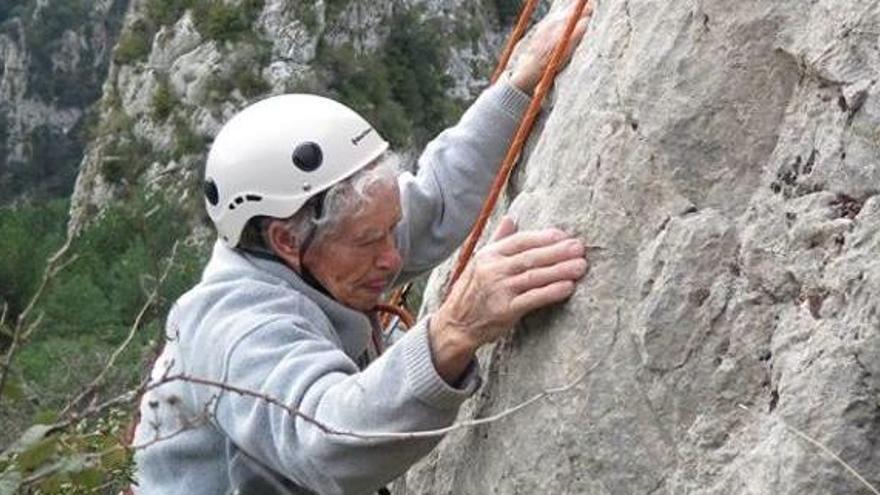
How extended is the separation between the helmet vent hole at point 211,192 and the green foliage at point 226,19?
1405 inches

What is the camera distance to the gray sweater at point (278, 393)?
256 centimetres

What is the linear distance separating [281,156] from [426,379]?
0.63 meters

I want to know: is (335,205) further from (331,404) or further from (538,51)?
(538,51)

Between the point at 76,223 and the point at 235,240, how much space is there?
2.15ft

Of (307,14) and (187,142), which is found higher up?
(307,14)

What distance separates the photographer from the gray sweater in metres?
2.56

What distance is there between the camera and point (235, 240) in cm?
302

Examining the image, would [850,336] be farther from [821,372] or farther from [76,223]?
[76,223]

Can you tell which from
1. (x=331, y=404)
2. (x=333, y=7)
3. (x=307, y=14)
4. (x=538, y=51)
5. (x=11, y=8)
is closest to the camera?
(x=331, y=404)

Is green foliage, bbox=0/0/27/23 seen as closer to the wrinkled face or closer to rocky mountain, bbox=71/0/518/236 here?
rocky mountain, bbox=71/0/518/236

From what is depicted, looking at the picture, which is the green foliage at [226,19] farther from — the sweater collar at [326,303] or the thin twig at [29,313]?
the thin twig at [29,313]

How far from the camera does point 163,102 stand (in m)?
38.2

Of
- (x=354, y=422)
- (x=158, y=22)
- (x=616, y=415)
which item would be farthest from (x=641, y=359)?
(x=158, y=22)

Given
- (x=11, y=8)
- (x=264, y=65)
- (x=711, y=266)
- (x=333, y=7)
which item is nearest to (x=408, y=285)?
(x=711, y=266)
